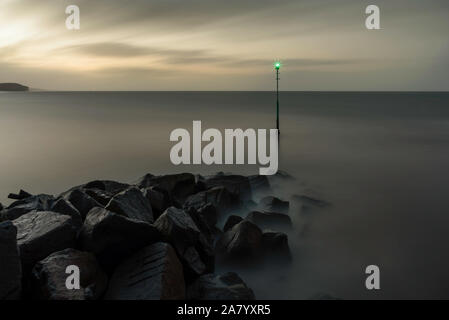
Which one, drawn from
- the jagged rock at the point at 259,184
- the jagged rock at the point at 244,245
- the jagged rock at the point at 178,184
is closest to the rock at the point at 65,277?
the jagged rock at the point at 244,245

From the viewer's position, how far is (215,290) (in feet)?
18.0

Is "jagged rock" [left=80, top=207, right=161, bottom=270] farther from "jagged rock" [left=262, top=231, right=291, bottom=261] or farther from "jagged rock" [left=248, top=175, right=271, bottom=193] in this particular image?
"jagged rock" [left=248, top=175, right=271, bottom=193]

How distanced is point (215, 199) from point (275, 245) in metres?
2.98

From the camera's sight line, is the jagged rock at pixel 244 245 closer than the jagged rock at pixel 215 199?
Yes

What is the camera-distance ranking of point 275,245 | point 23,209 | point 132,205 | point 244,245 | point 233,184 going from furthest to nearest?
point 233,184 < point 275,245 < point 23,209 < point 244,245 < point 132,205

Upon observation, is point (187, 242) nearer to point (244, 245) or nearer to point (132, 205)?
point (132, 205)

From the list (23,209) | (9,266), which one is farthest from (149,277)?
(23,209)

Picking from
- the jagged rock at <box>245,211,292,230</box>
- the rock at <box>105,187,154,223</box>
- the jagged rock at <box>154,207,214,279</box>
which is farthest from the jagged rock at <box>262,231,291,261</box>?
the rock at <box>105,187,154,223</box>

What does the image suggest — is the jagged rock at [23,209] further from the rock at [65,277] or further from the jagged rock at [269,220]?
the jagged rock at [269,220]

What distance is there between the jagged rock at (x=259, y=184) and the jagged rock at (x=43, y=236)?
350 inches

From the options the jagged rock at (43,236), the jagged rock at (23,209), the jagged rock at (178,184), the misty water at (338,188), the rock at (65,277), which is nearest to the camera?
the rock at (65,277)

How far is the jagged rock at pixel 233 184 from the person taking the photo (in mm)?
12577

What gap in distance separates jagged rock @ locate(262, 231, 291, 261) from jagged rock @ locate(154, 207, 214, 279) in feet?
5.97

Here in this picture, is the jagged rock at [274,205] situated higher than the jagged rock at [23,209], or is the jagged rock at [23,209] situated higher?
the jagged rock at [23,209]
